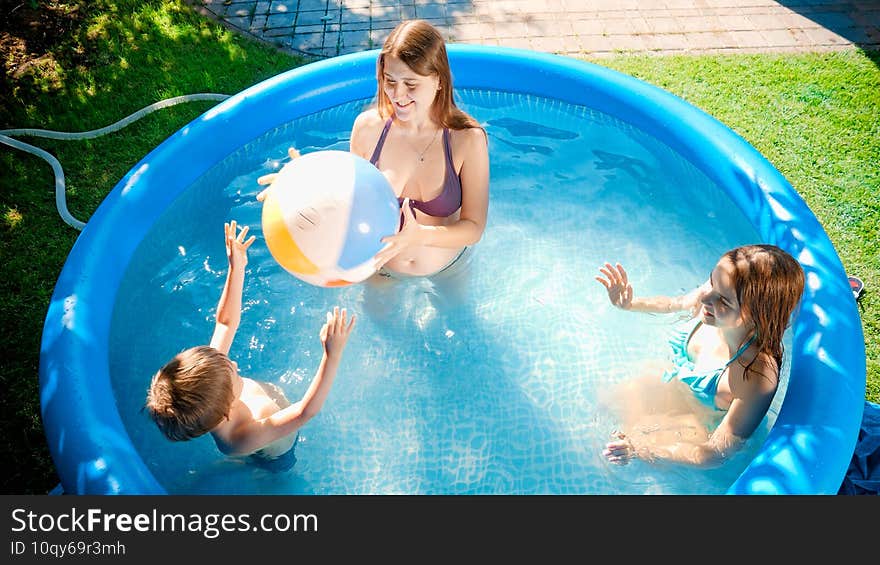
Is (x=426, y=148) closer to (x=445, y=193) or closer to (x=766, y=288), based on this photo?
(x=445, y=193)

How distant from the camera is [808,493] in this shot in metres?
2.64

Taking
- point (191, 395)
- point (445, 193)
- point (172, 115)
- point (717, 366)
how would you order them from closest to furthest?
point (191, 395) < point (717, 366) < point (445, 193) < point (172, 115)

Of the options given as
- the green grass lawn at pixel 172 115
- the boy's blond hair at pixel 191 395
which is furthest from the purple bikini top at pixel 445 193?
the green grass lawn at pixel 172 115

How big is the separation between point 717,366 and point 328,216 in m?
1.80

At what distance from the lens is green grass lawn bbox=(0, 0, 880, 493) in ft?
13.9

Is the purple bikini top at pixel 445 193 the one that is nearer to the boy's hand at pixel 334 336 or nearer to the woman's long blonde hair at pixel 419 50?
the woman's long blonde hair at pixel 419 50

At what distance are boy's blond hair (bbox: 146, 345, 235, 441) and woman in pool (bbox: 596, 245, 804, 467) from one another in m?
1.77

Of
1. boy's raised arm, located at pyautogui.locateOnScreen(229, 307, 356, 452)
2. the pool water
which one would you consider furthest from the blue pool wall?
boy's raised arm, located at pyautogui.locateOnScreen(229, 307, 356, 452)

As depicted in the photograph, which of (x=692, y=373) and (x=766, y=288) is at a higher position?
(x=766, y=288)

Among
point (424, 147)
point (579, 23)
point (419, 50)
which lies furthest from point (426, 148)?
point (579, 23)

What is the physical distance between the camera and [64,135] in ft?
16.6

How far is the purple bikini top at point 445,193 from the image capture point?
3230mm

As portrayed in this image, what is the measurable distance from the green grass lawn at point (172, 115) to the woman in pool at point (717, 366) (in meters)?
1.32

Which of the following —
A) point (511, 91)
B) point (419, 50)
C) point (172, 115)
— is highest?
point (419, 50)
